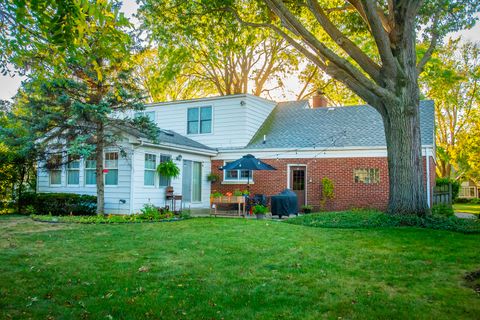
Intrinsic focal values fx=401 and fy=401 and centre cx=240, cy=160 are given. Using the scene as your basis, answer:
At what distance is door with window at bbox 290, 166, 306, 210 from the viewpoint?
18.9m

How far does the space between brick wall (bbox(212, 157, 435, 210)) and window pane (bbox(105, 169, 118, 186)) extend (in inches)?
274

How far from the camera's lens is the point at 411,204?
11273 mm

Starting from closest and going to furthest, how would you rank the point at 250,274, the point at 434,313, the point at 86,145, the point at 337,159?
the point at 434,313 < the point at 250,274 < the point at 86,145 < the point at 337,159

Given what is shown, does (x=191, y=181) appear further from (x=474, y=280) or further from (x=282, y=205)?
(x=474, y=280)

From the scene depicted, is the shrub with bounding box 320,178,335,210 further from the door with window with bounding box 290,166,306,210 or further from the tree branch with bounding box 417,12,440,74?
the tree branch with bounding box 417,12,440,74

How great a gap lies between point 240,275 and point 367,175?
42.1 ft

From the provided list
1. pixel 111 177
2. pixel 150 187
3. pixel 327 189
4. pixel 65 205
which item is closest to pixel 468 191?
pixel 327 189

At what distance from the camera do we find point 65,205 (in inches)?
614

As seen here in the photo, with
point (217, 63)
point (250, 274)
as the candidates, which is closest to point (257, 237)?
point (250, 274)

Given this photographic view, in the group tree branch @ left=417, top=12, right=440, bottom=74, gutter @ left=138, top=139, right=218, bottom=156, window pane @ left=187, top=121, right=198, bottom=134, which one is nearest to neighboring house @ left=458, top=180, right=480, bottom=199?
window pane @ left=187, top=121, right=198, bottom=134

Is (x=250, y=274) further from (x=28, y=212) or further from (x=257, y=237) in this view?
(x=28, y=212)

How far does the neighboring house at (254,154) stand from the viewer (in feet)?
52.7

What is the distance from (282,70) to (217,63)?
4.86 meters

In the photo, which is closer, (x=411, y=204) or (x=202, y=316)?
(x=202, y=316)
